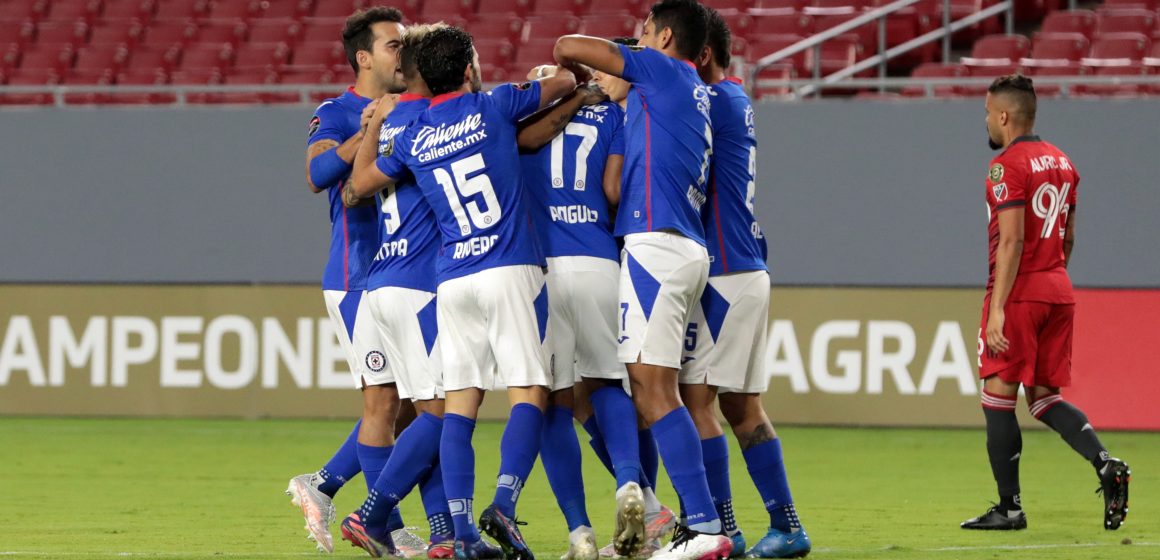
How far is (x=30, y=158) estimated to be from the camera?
14023 mm

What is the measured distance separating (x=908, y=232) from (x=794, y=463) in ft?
10.1

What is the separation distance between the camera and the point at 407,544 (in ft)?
22.1

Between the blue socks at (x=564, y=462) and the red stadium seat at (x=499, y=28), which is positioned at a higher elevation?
the red stadium seat at (x=499, y=28)

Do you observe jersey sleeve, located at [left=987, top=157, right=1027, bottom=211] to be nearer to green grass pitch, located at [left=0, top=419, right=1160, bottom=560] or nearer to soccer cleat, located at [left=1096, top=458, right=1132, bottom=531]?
soccer cleat, located at [left=1096, top=458, right=1132, bottom=531]

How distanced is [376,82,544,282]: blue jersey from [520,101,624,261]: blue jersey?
176mm

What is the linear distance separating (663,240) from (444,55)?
1.08m

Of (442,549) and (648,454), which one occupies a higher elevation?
(648,454)

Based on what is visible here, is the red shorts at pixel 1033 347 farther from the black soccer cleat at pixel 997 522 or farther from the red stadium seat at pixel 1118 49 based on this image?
the red stadium seat at pixel 1118 49

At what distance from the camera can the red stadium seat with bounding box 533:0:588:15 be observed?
1606cm

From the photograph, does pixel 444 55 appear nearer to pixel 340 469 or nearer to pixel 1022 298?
pixel 340 469

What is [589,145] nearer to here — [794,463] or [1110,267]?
[794,463]

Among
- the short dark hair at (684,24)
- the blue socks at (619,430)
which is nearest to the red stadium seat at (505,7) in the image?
the short dark hair at (684,24)

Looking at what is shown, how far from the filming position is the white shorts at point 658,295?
6148 millimetres

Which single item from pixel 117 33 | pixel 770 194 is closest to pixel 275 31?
pixel 117 33
